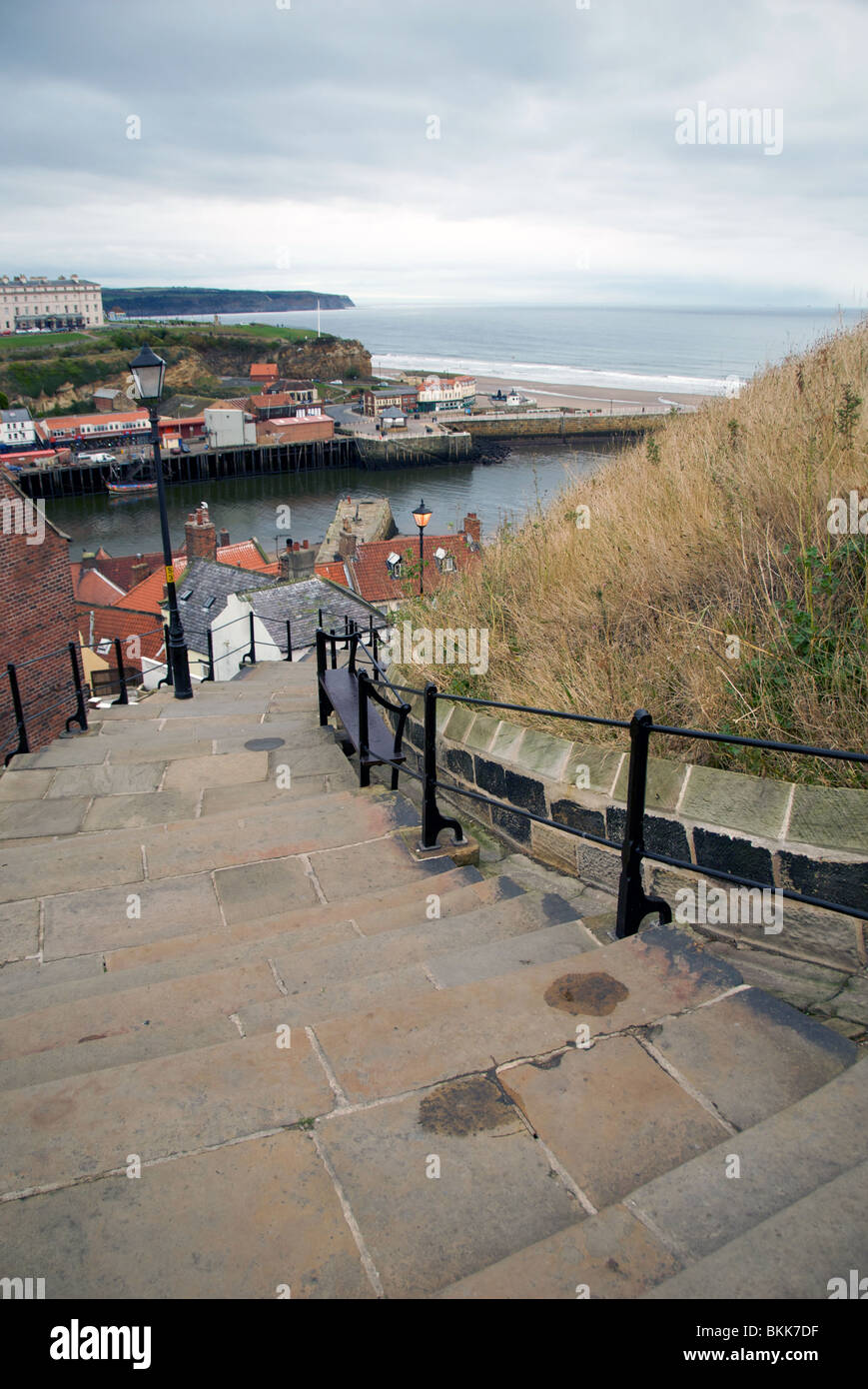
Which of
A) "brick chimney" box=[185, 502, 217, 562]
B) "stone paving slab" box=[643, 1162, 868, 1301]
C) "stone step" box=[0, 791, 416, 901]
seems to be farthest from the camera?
"brick chimney" box=[185, 502, 217, 562]

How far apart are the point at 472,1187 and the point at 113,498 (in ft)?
261

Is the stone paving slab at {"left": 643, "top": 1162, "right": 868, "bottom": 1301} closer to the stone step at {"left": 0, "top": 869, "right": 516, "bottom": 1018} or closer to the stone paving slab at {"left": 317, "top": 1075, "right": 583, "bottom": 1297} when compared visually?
the stone paving slab at {"left": 317, "top": 1075, "right": 583, "bottom": 1297}

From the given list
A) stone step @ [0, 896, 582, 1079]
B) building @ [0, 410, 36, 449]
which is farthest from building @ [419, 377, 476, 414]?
stone step @ [0, 896, 582, 1079]

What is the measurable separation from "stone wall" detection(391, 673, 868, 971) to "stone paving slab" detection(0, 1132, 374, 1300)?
212 centimetres

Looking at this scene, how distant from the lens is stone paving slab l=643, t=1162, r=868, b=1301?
176 centimetres

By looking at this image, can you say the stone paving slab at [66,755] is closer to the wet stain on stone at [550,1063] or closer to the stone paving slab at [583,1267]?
the wet stain on stone at [550,1063]

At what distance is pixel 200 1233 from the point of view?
6.71 feet

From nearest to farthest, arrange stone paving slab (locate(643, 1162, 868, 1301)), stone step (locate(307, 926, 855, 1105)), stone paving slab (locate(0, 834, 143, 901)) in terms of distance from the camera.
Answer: stone paving slab (locate(643, 1162, 868, 1301)), stone step (locate(307, 926, 855, 1105)), stone paving slab (locate(0, 834, 143, 901))

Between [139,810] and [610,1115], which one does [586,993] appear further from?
[139,810]

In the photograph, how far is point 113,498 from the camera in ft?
244

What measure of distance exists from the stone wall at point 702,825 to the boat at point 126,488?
7707 centimetres

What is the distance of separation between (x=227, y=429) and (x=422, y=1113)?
90241mm

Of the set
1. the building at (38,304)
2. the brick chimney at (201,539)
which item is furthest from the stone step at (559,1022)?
the building at (38,304)
